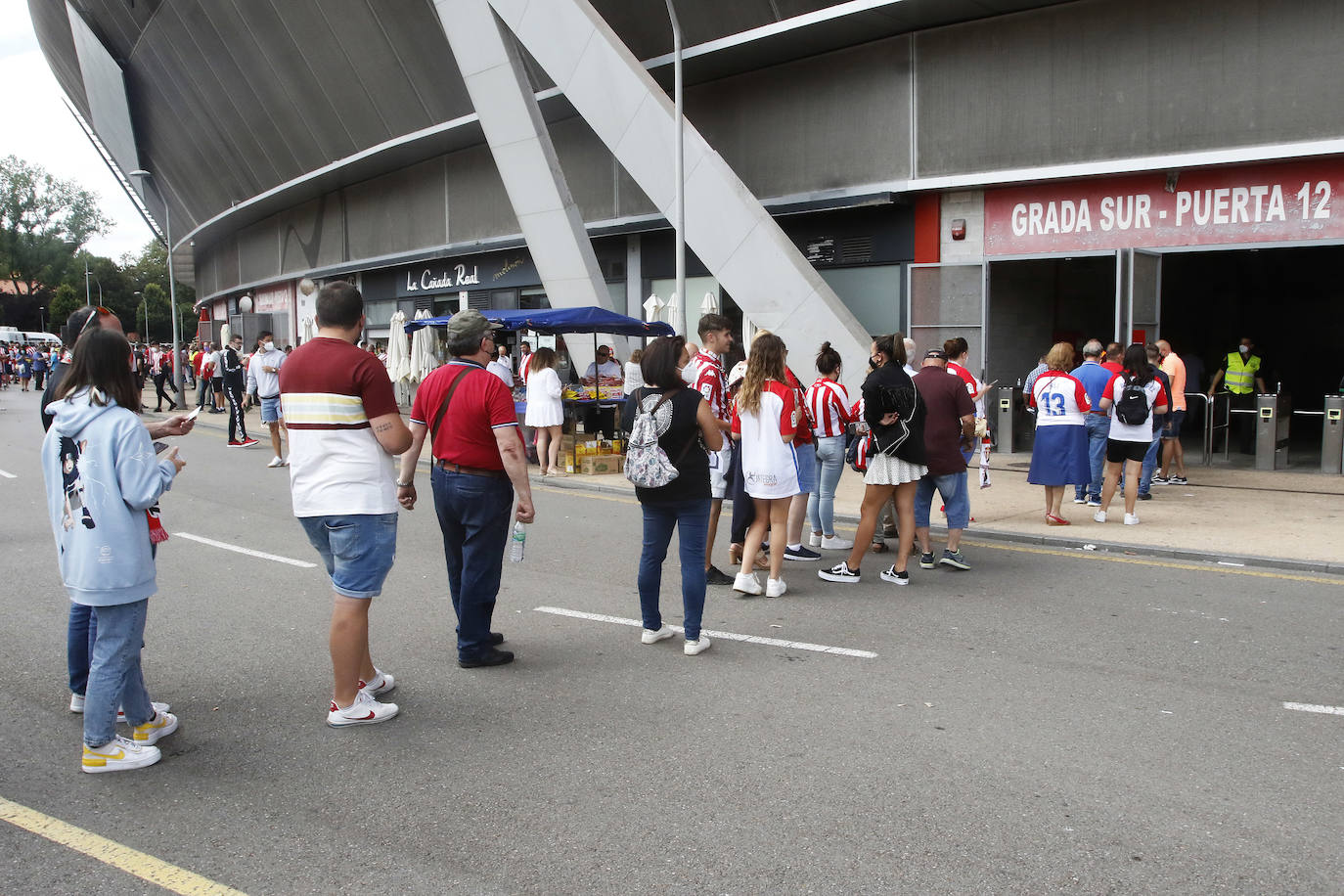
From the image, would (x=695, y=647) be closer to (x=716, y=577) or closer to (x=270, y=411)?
(x=716, y=577)

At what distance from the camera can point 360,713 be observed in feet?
16.6

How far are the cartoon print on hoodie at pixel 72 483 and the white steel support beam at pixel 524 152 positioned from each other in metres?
16.9

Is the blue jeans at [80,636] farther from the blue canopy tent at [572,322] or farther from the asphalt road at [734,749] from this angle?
the blue canopy tent at [572,322]

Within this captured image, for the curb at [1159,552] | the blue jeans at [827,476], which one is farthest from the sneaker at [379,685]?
the curb at [1159,552]

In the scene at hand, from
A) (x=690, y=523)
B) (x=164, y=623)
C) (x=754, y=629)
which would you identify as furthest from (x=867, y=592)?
(x=164, y=623)

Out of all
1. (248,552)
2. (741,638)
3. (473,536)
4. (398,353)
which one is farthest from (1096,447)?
(398,353)

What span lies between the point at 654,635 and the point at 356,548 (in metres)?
2.18

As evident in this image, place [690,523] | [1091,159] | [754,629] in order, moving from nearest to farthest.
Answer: [690,523]
[754,629]
[1091,159]

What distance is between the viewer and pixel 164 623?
6.95m

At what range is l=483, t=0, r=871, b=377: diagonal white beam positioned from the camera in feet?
57.2

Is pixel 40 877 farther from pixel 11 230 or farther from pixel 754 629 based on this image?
pixel 11 230

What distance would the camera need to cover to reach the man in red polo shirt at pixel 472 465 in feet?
18.4

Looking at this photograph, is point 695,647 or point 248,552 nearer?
point 695,647

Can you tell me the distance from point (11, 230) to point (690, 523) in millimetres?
113039
